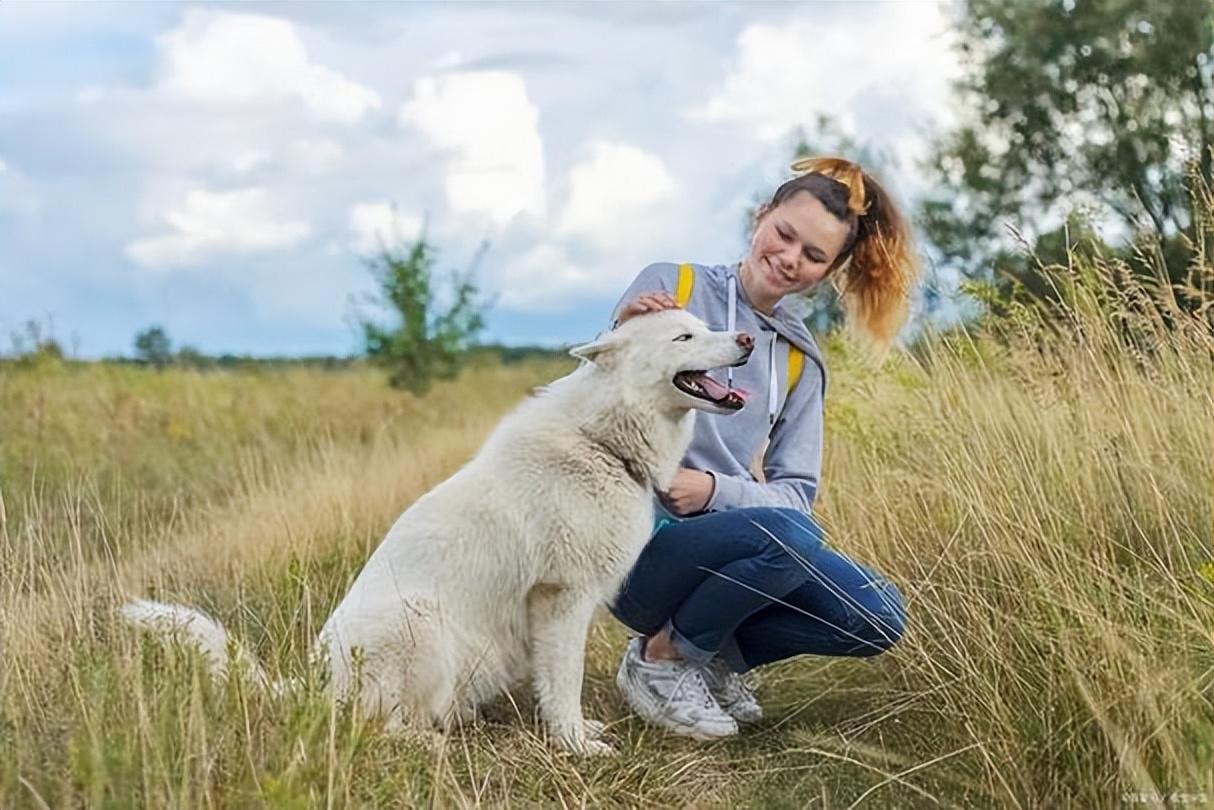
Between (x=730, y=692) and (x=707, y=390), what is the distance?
3.80 feet

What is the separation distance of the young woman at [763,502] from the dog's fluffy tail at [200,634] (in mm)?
1387

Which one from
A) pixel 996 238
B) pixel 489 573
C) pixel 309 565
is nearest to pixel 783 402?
pixel 489 573

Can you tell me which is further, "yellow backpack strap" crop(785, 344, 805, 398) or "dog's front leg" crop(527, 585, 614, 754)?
"yellow backpack strap" crop(785, 344, 805, 398)

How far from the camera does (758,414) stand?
470 centimetres

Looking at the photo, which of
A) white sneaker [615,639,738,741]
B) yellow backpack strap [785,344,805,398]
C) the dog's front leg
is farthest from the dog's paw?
yellow backpack strap [785,344,805,398]

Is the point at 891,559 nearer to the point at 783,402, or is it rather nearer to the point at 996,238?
the point at 783,402

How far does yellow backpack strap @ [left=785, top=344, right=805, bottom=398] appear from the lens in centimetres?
477

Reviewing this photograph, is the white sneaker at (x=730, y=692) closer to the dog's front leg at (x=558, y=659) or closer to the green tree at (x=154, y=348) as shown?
the dog's front leg at (x=558, y=659)

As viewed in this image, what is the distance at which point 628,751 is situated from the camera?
4.26 m

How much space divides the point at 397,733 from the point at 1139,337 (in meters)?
3.63

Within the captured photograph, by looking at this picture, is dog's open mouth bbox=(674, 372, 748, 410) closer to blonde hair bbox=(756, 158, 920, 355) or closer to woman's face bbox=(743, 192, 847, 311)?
woman's face bbox=(743, 192, 847, 311)

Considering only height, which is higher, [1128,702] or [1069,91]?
[1069,91]

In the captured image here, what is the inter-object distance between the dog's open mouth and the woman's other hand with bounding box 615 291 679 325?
0.22 meters

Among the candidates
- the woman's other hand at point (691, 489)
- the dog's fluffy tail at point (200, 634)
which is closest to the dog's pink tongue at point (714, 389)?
the woman's other hand at point (691, 489)
